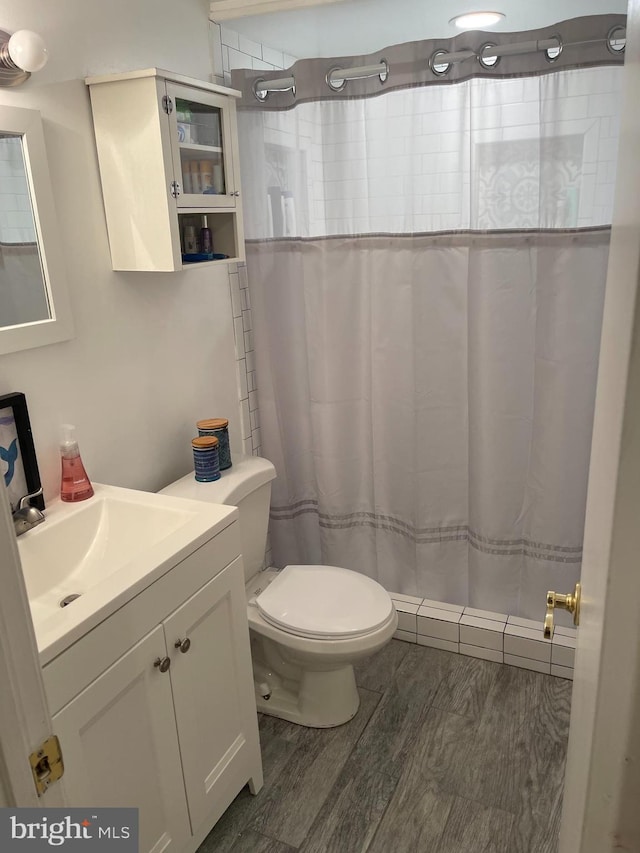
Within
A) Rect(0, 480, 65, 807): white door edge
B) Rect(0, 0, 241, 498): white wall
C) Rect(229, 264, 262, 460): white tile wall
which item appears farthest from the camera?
Rect(229, 264, 262, 460): white tile wall

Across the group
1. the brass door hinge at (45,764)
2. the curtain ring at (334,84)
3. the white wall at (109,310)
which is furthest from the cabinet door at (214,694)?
the curtain ring at (334,84)

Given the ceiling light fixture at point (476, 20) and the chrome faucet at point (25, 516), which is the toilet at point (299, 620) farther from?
the ceiling light fixture at point (476, 20)

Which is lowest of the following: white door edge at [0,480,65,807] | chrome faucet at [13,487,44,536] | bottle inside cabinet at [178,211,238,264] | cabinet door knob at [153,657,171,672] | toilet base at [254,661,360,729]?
toilet base at [254,661,360,729]

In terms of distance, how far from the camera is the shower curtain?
6.86ft

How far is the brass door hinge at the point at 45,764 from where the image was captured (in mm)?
792

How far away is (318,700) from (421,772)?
374 millimetres

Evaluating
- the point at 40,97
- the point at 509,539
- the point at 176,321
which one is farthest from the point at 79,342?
the point at 509,539

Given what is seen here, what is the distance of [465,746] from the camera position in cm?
208

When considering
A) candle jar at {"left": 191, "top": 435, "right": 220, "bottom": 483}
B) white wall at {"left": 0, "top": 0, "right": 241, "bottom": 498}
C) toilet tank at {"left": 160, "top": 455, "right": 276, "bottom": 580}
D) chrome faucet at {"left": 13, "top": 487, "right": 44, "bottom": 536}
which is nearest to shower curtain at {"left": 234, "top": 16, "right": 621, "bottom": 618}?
white wall at {"left": 0, "top": 0, "right": 241, "bottom": 498}

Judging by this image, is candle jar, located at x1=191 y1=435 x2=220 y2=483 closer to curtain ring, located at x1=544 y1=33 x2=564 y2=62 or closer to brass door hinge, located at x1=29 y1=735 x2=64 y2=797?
brass door hinge, located at x1=29 y1=735 x2=64 y2=797

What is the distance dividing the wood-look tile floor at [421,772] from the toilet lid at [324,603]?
40cm

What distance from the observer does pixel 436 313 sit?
234cm

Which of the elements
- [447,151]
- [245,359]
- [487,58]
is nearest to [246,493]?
[245,359]

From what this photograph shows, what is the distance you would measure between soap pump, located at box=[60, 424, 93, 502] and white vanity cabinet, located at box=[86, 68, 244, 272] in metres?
0.50
